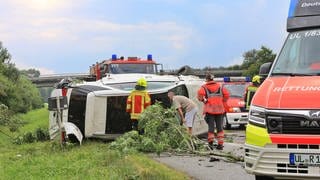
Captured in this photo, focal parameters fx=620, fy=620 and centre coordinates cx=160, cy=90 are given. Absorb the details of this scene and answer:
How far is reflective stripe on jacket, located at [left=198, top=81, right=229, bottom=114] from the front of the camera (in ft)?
45.9

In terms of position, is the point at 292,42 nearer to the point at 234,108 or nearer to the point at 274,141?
the point at 274,141

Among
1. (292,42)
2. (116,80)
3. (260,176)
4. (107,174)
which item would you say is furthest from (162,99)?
(260,176)

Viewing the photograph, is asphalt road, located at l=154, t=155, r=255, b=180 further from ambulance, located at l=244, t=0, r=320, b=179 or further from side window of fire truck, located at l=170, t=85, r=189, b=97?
side window of fire truck, located at l=170, t=85, r=189, b=97

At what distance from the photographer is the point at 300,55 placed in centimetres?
880

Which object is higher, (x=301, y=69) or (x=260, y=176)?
(x=301, y=69)

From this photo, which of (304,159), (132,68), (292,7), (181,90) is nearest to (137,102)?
(181,90)

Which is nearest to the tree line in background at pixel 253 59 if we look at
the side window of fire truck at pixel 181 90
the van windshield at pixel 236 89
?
the van windshield at pixel 236 89

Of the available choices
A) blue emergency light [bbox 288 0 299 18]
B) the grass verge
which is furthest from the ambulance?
the grass verge

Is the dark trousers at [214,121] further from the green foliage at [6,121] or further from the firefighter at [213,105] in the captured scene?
the green foliage at [6,121]

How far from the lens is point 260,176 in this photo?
782 centimetres

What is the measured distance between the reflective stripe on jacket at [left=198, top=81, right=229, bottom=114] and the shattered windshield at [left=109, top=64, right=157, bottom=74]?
10504mm

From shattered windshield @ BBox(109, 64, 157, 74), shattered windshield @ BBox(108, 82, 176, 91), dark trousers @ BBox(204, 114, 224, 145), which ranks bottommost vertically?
dark trousers @ BBox(204, 114, 224, 145)

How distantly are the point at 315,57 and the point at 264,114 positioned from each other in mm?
1623

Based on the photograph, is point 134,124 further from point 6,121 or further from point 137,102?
point 6,121
